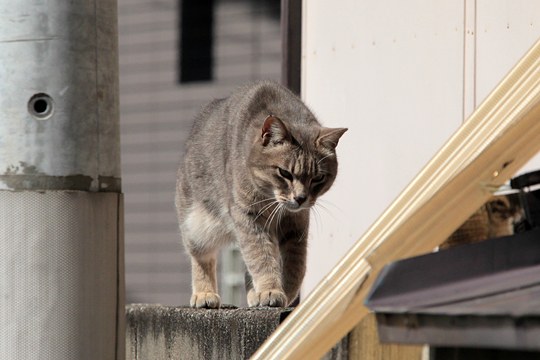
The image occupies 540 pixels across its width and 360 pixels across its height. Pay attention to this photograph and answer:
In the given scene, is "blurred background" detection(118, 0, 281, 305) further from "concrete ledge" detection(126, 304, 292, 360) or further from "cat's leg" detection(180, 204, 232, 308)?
"concrete ledge" detection(126, 304, 292, 360)

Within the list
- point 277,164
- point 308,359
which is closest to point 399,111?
point 277,164

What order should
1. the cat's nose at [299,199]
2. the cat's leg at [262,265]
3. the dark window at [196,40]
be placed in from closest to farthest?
the cat's leg at [262,265] → the cat's nose at [299,199] → the dark window at [196,40]

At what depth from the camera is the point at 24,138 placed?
3.74m

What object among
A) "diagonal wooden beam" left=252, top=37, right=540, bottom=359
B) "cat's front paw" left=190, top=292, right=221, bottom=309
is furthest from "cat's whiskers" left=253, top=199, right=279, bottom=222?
"diagonal wooden beam" left=252, top=37, right=540, bottom=359

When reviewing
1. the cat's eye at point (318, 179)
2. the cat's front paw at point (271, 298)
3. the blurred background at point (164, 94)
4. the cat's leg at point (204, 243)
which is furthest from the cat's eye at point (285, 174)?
the blurred background at point (164, 94)

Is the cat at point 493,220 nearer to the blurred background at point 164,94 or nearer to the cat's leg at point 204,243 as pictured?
the cat's leg at point 204,243

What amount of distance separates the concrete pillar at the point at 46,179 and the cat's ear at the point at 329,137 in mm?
2208

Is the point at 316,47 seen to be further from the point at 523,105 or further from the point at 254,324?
the point at 523,105

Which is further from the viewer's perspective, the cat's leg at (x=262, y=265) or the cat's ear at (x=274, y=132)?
the cat's ear at (x=274, y=132)

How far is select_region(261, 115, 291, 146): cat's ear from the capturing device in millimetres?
5965

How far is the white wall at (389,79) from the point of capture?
5.88 meters

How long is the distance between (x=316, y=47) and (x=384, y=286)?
4.70 metres

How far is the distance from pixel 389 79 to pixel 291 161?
0.74m

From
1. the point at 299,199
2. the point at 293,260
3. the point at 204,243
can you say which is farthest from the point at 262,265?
the point at 204,243
